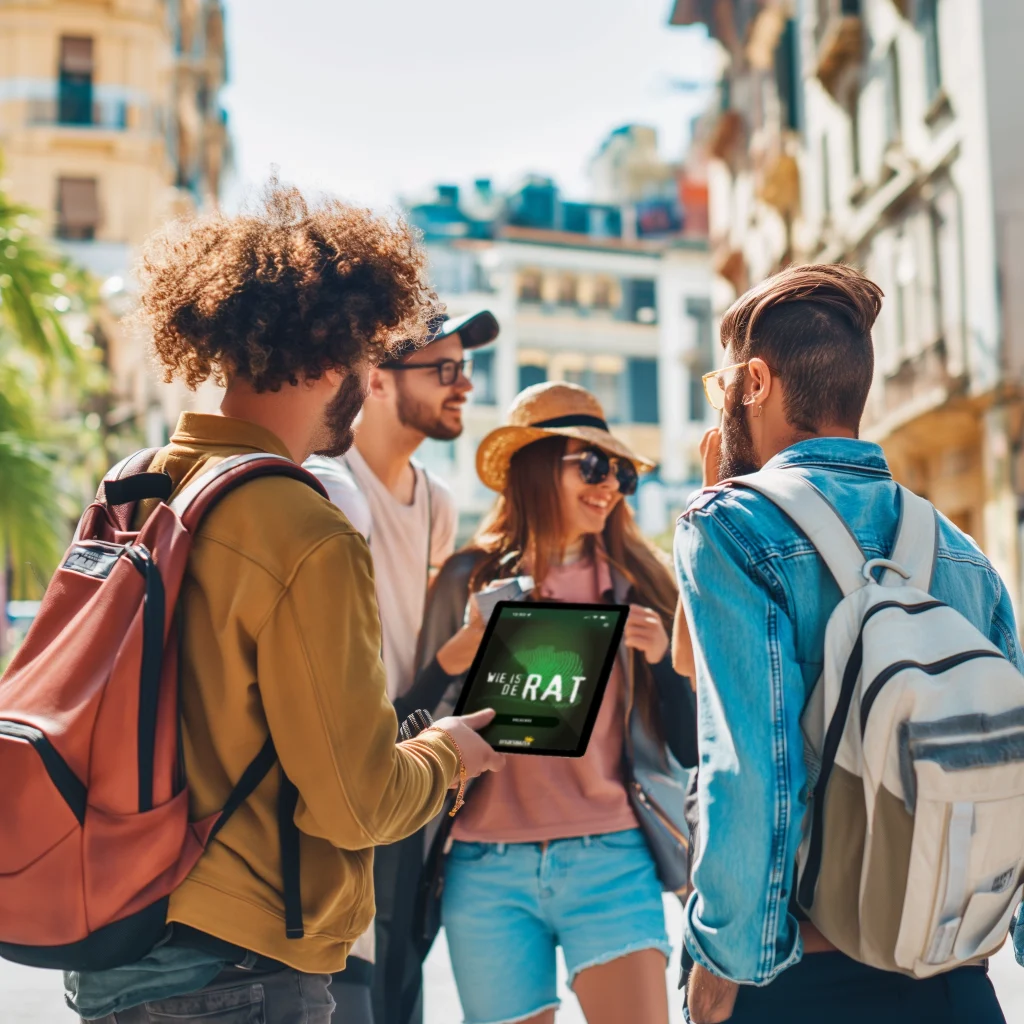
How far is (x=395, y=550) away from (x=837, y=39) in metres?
22.3

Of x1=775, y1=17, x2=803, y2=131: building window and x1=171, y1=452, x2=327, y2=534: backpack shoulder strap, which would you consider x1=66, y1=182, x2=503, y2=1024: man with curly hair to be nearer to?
x1=171, y1=452, x2=327, y2=534: backpack shoulder strap

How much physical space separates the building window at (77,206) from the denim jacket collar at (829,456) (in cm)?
3920

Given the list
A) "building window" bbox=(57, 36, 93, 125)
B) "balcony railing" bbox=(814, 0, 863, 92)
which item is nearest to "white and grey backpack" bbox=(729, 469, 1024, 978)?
"balcony railing" bbox=(814, 0, 863, 92)

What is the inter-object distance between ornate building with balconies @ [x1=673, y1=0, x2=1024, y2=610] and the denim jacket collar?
16.6 m

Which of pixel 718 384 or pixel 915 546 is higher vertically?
pixel 718 384

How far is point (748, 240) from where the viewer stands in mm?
32812

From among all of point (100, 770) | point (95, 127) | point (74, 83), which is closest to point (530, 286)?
Answer: point (95, 127)

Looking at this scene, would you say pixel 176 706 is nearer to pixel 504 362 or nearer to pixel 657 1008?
pixel 657 1008

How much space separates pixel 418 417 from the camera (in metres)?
4.03

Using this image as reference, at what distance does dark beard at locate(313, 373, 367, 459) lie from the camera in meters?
2.33

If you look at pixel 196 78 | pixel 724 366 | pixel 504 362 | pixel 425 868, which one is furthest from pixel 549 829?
pixel 504 362

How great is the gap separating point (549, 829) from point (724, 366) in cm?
146

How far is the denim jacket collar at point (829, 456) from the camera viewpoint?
226 centimetres

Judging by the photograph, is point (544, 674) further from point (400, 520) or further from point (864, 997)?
point (400, 520)
